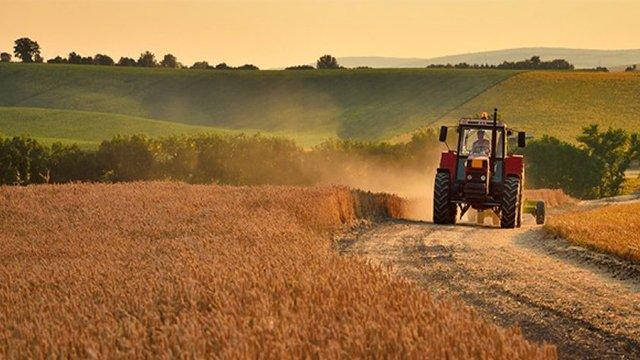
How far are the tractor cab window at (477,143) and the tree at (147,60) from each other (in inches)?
4998

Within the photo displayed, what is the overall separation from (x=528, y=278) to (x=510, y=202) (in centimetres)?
1021

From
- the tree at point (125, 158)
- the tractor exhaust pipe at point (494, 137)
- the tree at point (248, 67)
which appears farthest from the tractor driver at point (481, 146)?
the tree at point (248, 67)

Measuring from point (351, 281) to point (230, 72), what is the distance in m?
Answer: 122

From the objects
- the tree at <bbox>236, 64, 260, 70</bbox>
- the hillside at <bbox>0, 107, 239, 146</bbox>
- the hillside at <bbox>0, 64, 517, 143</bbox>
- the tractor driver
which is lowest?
the hillside at <bbox>0, 107, 239, 146</bbox>

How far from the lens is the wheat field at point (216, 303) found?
613 cm

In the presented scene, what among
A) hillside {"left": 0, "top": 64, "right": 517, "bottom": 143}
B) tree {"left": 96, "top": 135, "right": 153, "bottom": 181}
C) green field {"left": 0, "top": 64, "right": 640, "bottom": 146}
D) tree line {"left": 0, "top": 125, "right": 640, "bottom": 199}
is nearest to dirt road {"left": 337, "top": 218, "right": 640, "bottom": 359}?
tree line {"left": 0, "top": 125, "right": 640, "bottom": 199}

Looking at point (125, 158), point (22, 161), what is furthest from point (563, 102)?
point (22, 161)

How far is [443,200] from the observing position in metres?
24.6

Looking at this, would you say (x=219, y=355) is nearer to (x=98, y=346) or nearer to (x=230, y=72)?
(x=98, y=346)

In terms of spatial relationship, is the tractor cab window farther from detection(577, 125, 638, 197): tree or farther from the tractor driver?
detection(577, 125, 638, 197): tree

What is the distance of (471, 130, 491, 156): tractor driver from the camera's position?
2472cm

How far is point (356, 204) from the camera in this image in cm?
2483

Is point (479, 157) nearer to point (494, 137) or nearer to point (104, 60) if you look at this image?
point (494, 137)

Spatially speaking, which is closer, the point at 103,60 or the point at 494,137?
the point at 494,137
